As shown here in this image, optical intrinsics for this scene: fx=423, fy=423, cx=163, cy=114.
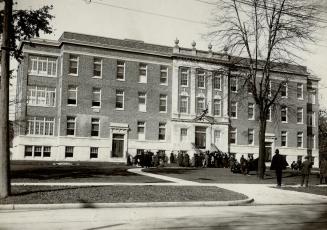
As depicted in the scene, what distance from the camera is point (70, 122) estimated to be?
41.6 metres

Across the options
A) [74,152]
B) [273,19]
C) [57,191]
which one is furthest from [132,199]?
[74,152]

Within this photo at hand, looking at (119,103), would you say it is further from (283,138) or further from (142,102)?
(283,138)

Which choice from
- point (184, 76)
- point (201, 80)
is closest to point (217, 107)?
point (201, 80)

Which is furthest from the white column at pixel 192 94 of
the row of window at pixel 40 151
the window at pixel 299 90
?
the window at pixel 299 90

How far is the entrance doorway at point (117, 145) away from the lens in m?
43.2

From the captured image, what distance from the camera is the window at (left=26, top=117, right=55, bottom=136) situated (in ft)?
133

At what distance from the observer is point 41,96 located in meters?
41.6

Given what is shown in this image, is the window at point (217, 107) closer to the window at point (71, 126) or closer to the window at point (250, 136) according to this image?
the window at point (250, 136)

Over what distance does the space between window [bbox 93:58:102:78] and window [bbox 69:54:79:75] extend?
72.8 inches

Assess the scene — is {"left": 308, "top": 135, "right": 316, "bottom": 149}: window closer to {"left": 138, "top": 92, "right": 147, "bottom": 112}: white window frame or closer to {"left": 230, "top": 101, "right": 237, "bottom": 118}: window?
{"left": 230, "top": 101, "right": 237, "bottom": 118}: window

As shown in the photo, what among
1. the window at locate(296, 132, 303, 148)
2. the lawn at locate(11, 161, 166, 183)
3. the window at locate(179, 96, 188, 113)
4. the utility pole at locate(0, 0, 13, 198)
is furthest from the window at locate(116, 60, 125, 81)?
the utility pole at locate(0, 0, 13, 198)

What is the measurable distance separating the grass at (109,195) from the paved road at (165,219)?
4.24 ft

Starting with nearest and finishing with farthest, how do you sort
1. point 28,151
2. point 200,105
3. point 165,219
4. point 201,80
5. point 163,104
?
point 165,219, point 28,151, point 163,104, point 200,105, point 201,80

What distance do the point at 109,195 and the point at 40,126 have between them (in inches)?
1139
